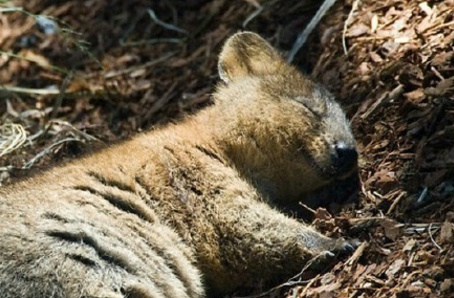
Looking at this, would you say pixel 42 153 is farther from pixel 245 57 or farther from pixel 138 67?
pixel 245 57

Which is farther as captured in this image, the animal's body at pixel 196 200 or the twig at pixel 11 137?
the twig at pixel 11 137

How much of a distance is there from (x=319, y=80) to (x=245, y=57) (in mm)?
703

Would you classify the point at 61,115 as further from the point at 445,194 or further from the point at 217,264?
the point at 445,194

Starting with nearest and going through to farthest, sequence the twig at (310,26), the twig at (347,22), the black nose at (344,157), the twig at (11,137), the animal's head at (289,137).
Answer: the black nose at (344,157), the animal's head at (289,137), the twig at (347,22), the twig at (310,26), the twig at (11,137)

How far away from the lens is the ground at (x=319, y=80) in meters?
6.71

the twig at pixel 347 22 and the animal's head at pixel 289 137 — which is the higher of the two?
the twig at pixel 347 22

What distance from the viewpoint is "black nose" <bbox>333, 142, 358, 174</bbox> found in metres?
7.57

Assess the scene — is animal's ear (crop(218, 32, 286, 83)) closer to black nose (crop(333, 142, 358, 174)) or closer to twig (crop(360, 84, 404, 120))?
twig (crop(360, 84, 404, 120))

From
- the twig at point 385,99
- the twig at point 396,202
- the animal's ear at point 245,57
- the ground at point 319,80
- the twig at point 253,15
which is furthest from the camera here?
the twig at point 253,15

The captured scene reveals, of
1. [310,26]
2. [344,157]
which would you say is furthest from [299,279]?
[310,26]

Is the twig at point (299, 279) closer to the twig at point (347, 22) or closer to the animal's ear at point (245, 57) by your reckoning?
the animal's ear at point (245, 57)

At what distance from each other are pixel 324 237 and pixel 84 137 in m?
3.18

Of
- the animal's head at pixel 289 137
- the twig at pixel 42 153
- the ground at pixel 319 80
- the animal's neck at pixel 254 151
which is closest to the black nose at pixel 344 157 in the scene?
the animal's head at pixel 289 137

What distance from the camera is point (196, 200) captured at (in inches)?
285
